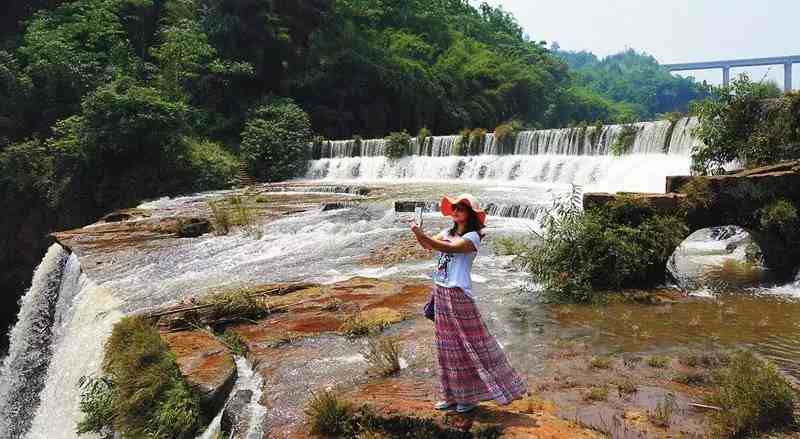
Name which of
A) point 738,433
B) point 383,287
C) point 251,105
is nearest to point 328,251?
point 383,287

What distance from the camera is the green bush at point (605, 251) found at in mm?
6648

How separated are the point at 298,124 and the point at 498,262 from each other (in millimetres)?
18275

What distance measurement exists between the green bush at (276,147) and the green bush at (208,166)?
59.4 inches

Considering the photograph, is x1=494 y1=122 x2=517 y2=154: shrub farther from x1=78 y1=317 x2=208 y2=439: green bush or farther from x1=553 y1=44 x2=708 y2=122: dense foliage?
x1=553 y1=44 x2=708 y2=122: dense foliage

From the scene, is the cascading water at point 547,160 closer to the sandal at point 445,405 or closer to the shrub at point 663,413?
the shrub at point 663,413

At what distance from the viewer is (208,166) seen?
2058 cm

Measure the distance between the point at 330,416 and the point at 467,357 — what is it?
886 millimetres

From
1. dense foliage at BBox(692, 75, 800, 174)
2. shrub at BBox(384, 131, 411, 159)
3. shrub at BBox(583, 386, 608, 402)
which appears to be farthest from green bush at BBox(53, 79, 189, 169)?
shrub at BBox(583, 386, 608, 402)

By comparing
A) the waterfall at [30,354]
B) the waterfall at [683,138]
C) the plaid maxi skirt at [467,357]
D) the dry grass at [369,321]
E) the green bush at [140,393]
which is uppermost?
the waterfall at [683,138]

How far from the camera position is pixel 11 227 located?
2095cm

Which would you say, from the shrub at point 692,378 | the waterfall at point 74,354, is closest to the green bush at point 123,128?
the waterfall at point 74,354

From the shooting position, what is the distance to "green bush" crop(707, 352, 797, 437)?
318 cm

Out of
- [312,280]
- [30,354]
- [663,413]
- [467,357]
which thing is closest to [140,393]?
[467,357]

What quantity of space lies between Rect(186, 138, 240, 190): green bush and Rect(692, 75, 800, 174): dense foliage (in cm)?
1567
